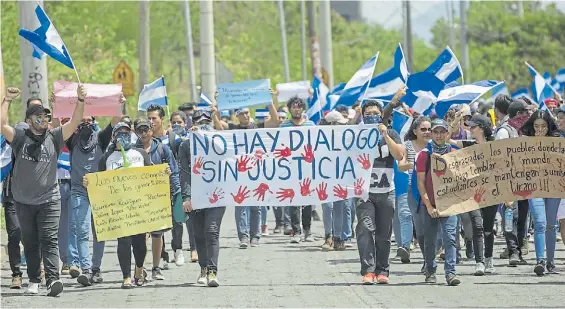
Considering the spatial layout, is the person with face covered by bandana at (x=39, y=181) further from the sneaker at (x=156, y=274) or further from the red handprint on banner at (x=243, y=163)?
the red handprint on banner at (x=243, y=163)

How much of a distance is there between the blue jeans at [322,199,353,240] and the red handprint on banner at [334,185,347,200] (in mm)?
3218

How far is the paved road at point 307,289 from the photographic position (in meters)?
13.1

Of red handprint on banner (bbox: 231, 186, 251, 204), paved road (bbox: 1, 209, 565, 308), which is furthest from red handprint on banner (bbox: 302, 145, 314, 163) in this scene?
paved road (bbox: 1, 209, 565, 308)

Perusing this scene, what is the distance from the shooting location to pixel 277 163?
15.6m

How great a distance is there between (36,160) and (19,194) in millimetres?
389

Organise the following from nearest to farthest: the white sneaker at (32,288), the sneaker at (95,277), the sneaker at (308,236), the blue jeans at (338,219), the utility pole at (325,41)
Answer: the white sneaker at (32,288), the sneaker at (95,277), the blue jeans at (338,219), the sneaker at (308,236), the utility pole at (325,41)

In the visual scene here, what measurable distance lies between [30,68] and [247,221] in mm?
3889

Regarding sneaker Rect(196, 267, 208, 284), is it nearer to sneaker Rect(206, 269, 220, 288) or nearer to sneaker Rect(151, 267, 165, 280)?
sneaker Rect(206, 269, 220, 288)

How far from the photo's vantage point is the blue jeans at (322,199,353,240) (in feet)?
61.5

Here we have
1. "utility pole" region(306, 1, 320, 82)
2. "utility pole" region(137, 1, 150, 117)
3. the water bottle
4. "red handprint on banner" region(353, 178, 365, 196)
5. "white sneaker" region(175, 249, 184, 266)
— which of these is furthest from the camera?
"utility pole" region(306, 1, 320, 82)

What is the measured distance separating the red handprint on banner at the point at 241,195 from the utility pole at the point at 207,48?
43.1 feet

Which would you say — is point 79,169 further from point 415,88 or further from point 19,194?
point 415,88

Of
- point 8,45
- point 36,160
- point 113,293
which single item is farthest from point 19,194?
point 8,45

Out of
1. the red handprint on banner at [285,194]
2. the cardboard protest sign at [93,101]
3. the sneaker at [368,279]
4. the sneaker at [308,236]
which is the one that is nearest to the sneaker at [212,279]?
the red handprint on banner at [285,194]
